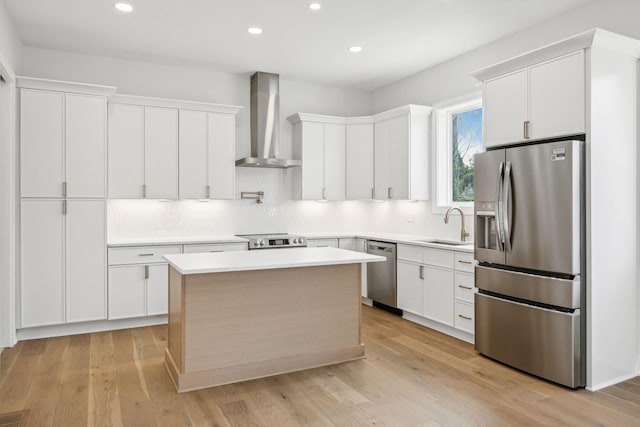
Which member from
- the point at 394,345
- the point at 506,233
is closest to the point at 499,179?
the point at 506,233

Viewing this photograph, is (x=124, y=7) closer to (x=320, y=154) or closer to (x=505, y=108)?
(x=320, y=154)

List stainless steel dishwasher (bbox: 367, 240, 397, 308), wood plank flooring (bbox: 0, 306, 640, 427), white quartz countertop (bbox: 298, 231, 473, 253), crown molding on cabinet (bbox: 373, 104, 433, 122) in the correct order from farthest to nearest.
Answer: crown molding on cabinet (bbox: 373, 104, 433, 122) < stainless steel dishwasher (bbox: 367, 240, 397, 308) < white quartz countertop (bbox: 298, 231, 473, 253) < wood plank flooring (bbox: 0, 306, 640, 427)

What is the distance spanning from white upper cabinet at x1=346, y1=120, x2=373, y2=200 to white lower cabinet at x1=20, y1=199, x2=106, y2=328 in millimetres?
3029

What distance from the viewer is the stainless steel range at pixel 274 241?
16.9 feet

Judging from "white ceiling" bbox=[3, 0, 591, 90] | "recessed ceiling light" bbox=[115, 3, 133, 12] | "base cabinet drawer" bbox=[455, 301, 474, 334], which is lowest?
"base cabinet drawer" bbox=[455, 301, 474, 334]

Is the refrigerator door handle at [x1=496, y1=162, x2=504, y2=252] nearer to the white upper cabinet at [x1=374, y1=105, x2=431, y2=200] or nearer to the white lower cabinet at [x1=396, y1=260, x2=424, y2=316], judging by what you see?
the white lower cabinet at [x1=396, y1=260, x2=424, y2=316]

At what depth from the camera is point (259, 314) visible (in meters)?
3.26

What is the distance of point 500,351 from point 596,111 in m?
1.89

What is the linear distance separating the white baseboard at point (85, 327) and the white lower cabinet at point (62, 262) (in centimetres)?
11

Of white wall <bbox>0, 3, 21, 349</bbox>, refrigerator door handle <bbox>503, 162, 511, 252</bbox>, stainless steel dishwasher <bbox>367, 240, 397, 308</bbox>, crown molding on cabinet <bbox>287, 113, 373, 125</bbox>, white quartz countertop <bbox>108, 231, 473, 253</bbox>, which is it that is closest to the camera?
refrigerator door handle <bbox>503, 162, 511, 252</bbox>

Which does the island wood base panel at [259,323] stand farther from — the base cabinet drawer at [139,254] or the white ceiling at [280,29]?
the white ceiling at [280,29]

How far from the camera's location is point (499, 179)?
3477 millimetres

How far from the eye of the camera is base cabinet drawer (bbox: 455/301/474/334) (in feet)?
13.3

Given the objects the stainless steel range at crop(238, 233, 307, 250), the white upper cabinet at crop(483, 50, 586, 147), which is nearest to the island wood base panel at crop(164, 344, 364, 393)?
the stainless steel range at crop(238, 233, 307, 250)
